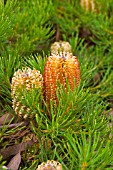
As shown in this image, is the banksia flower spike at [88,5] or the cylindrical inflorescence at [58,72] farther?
the banksia flower spike at [88,5]

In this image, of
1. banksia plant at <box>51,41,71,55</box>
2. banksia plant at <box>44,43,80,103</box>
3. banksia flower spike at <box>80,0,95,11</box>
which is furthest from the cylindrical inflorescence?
banksia flower spike at <box>80,0,95,11</box>

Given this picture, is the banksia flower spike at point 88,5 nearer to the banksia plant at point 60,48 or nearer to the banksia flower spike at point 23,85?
the banksia plant at point 60,48

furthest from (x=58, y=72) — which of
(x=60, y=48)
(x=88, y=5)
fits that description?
(x=88, y=5)

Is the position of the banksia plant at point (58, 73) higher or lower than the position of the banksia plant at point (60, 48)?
lower

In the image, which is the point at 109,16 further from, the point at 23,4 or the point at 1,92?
the point at 1,92

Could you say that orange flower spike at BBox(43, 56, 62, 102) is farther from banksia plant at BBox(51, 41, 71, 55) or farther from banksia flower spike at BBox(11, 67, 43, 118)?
banksia plant at BBox(51, 41, 71, 55)

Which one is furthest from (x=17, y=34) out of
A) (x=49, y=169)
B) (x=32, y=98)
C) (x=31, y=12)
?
(x=49, y=169)

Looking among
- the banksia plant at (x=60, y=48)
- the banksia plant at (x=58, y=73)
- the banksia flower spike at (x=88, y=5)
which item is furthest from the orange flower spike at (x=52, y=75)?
the banksia flower spike at (x=88, y=5)
